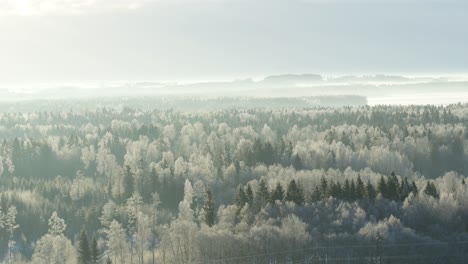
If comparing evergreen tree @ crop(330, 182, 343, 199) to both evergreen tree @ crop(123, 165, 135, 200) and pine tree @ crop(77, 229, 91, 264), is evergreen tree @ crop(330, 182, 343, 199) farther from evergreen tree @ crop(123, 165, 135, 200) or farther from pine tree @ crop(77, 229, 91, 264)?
evergreen tree @ crop(123, 165, 135, 200)

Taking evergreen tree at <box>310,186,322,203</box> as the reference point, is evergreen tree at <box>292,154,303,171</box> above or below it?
below

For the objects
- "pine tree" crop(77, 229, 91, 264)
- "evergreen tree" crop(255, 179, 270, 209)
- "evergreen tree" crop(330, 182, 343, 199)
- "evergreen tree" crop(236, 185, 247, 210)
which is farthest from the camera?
"evergreen tree" crop(236, 185, 247, 210)

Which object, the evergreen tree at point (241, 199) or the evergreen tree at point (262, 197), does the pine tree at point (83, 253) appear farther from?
the evergreen tree at point (262, 197)

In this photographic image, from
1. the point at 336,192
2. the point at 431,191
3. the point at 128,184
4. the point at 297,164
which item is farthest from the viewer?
the point at 297,164

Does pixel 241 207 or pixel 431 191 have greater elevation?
pixel 431 191

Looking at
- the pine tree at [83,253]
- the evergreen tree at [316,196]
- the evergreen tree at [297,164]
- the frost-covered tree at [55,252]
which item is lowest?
the frost-covered tree at [55,252]

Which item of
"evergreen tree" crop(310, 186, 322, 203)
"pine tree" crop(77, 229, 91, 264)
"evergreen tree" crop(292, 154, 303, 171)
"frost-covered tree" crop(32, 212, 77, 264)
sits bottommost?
"frost-covered tree" crop(32, 212, 77, 264)

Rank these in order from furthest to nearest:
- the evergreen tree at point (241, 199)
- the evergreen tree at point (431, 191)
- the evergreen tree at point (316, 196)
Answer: the evergreen tree at point (431, 191) < the evergreen tree at point (241, 199) < the evergreen tree at point (316, 196)

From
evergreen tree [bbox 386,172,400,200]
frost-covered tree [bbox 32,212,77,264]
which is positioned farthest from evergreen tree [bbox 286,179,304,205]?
frost-covered tree [bbox 32,212,77,264]

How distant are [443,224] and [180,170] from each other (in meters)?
70.6

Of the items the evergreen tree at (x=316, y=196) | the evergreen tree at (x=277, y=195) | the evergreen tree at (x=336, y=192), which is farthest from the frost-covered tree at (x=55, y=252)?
the evergreen tree at (x=336, y=192)

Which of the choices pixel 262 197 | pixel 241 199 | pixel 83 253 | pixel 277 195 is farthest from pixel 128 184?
pixel 83 253

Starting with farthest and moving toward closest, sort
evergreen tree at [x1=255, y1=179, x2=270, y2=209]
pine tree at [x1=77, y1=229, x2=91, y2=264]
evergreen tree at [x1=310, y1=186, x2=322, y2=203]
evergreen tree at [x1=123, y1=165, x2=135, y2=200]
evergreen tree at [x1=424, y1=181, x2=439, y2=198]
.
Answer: evergreen tree at [x1=123, y1=165, x2=135, y2=200], evergreen tree at [x1=424, y1=181, x2=439, y2=198], evergreen tree at [x1=255, y1=179, x2=270, y2=209], evergreen tree at [x1=310, y1=186, x2=322, y2=203], pine tree at [x1=77, y1=229, x2=91, y2=264]

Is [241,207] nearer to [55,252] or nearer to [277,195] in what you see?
[277,195]
